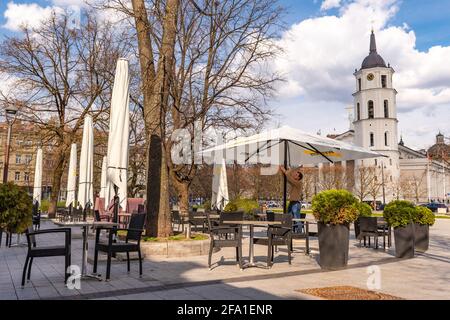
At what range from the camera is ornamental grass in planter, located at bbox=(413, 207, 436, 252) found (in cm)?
989

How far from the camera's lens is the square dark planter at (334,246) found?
283 inches

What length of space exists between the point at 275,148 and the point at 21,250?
779 centimetres

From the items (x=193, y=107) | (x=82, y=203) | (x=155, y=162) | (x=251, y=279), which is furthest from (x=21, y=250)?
(x=193, y=107)

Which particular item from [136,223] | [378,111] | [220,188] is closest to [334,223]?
[136,223]

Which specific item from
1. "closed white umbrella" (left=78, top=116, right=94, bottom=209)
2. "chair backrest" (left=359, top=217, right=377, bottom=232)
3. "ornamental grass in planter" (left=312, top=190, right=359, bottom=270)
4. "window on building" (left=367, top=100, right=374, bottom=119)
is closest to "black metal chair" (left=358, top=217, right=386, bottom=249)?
"chair backrest" (left=359, top=217, right=377, bottom=232)

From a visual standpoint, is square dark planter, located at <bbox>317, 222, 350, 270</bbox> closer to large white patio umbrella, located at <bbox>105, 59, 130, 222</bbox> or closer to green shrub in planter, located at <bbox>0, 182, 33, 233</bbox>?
large white patio umbrella, located at <bbox>105, 59, 130, 222</bbox>

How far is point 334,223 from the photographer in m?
7.15

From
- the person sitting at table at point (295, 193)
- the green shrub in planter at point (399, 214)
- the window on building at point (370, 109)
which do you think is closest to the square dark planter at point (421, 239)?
the green shrub in planter at point (399, 214)

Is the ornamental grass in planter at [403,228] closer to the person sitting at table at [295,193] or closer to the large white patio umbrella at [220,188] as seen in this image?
the person sitting at table at [295,193]

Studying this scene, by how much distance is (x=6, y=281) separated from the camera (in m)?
6.05

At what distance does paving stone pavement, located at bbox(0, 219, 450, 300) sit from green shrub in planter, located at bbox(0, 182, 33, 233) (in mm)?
982

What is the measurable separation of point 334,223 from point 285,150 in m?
5.00

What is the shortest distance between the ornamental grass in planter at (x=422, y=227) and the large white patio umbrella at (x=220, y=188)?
7.26 metres

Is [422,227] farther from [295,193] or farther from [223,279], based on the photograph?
[223,279]
